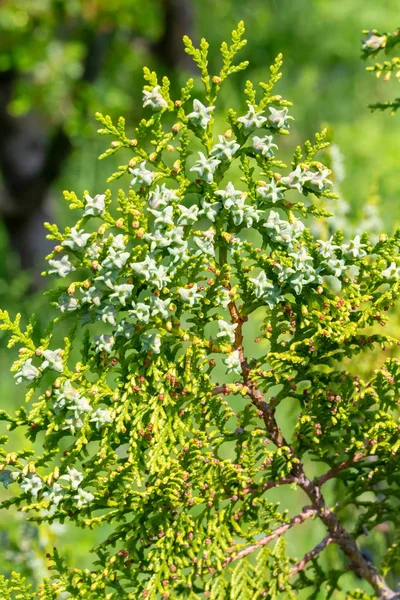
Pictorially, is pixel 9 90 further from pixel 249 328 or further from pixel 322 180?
pixel 322 180

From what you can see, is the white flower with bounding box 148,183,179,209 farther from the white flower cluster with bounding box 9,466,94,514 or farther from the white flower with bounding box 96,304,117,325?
the white flower cluster with bounding box 9,466,94,514

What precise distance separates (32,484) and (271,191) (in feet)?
1.84

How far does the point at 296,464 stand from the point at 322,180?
1.59ft

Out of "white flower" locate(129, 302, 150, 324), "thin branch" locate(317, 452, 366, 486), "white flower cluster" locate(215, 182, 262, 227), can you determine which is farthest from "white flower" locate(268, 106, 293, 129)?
"thin branch" locate(317, 452, 366, 486)

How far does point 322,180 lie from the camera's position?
979mm

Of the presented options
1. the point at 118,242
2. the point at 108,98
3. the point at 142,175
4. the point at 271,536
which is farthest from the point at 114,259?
the point at 108,98

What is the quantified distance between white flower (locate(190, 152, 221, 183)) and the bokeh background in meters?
0.54

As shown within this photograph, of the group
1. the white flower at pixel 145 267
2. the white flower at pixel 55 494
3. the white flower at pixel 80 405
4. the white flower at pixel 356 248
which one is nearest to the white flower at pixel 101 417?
the white flower at pixel 80 405

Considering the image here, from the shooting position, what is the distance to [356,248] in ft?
3.26

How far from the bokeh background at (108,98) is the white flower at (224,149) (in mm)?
510

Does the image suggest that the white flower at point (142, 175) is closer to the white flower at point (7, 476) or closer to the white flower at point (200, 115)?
the white flower at point (200, 115)

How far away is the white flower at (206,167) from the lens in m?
0.96

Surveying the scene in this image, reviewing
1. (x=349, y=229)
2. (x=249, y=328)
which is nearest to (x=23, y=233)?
(x=249, y=328)

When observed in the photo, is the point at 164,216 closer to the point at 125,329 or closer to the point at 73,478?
the point at 125,329
